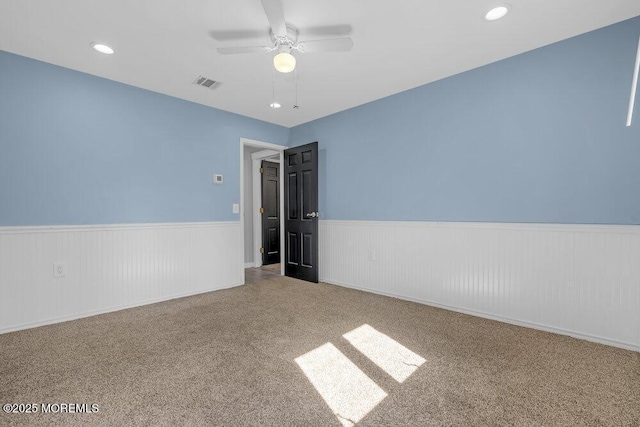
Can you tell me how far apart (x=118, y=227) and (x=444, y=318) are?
3.62 m

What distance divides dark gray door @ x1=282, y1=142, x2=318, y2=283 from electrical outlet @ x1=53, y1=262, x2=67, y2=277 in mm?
2842

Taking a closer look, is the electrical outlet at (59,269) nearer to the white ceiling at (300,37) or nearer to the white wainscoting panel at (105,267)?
the white wainscoting panel at (105,267)

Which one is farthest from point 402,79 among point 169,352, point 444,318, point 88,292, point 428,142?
point 88,292

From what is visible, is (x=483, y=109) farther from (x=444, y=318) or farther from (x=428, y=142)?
(x=444, y=318)

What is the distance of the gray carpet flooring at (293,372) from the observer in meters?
1.53

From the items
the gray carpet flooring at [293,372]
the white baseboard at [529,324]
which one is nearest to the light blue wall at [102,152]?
the gray carpet flooring at [293,372]

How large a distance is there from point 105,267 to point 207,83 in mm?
2317

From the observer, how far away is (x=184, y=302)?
3.54 m

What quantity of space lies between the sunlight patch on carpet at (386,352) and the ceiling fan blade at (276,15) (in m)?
2.41

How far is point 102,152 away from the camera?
10.4 feet

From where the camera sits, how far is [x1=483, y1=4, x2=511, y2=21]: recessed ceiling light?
84.0 inches

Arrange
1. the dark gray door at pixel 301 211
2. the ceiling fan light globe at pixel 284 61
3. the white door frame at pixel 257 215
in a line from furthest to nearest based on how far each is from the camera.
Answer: the white door frame at pixel 257 215
the dark gray door at pixel 301 211
the ceiling fan light globe at pixel 284 61

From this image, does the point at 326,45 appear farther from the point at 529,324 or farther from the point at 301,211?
the point at 529,324

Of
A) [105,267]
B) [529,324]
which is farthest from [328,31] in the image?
[105,267]
